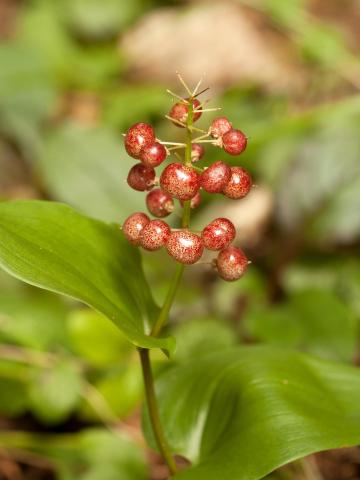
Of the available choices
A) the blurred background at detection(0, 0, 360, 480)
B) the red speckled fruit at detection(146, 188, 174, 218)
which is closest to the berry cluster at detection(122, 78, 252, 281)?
the red speckled fruit at detection(146, 188, 174, 218)

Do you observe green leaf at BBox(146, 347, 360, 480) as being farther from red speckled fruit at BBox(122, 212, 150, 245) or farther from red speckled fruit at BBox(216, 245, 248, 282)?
red speckled fruit at BBox(122, 212, 150, 245)

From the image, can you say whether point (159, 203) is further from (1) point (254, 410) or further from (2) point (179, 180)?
(1) point (254, 410)

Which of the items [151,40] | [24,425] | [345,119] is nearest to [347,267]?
[345,119]

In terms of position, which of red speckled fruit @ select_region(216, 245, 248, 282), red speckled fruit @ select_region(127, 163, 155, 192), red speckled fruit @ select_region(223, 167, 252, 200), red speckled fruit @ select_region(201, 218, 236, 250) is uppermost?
red speckled fruit @ select_region(223, 167, 252, 200)

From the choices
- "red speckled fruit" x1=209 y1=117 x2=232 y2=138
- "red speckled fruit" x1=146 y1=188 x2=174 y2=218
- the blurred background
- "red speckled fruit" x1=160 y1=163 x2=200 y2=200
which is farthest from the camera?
the blurred background

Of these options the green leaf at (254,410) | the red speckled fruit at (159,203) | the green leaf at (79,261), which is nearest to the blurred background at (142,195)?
the green leaf at (254,410)

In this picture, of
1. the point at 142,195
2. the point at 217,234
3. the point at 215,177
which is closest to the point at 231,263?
the point at 217,234
